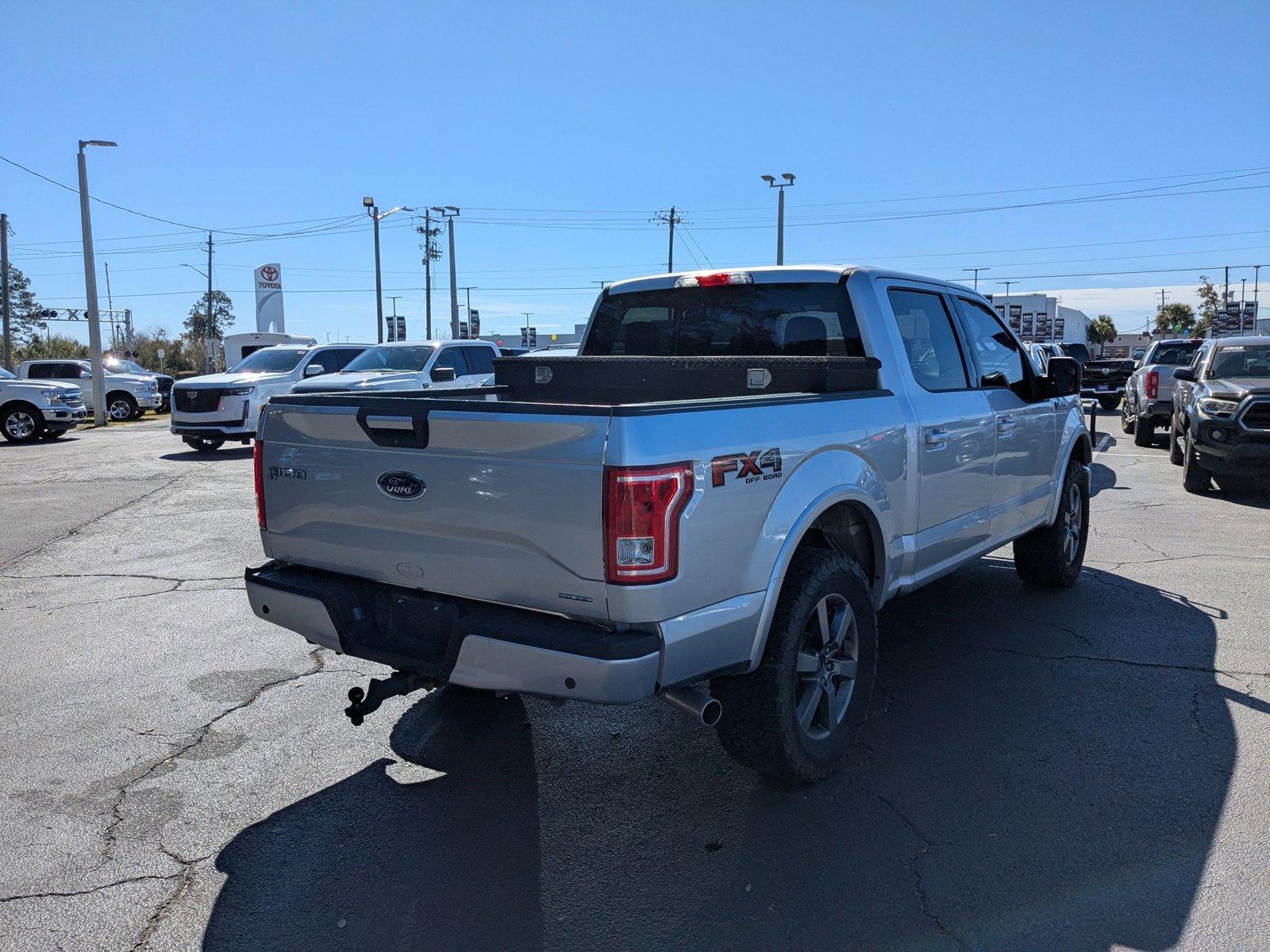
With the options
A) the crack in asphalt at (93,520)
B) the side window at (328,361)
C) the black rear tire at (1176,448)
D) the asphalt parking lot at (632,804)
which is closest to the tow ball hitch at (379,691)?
the asphalt parking lot at (632,804)

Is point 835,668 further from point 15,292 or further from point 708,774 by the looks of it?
point 15,292

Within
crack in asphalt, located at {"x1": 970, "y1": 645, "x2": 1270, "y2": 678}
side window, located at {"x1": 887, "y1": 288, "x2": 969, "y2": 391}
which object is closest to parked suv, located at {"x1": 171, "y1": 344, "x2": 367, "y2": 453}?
side window, located at {"x1": 887, "y1": 288, "x2": 969, "y2": 391}

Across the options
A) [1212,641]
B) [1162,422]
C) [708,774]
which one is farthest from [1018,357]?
[1162,422]

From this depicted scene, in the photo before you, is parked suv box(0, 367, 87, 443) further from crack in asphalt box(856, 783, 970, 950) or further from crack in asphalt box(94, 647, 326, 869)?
crack in asphalt box(856, 783, 970, 950)

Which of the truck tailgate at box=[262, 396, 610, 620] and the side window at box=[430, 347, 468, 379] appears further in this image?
the side window at box=[430, 347, 468, 379]

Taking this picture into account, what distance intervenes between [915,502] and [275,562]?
2785mm

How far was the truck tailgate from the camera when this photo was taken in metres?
3.06

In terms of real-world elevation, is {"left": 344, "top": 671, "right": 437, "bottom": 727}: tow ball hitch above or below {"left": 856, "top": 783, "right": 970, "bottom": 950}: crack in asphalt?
above

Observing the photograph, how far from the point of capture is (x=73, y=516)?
10.7m

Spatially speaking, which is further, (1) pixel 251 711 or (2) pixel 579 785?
(1) pixel 251 711

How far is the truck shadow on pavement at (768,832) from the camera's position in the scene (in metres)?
2.96

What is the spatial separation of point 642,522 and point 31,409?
22256 millimetres

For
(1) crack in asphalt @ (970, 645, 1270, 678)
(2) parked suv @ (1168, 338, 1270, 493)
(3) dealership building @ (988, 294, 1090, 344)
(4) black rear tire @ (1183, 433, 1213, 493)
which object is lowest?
(1) crack in asphalt @ (970, 645, 1270, 678)

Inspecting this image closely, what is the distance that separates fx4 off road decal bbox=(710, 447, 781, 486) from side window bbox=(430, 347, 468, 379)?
1407 cm
